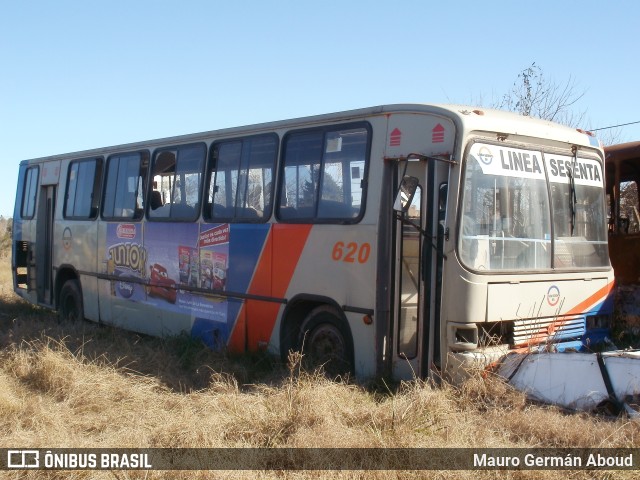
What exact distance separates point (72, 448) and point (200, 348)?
383 centimetres

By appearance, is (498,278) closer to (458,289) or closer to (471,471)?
(458,289)

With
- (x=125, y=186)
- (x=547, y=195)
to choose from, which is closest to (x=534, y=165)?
(x=547, y=195)

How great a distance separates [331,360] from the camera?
7.95m

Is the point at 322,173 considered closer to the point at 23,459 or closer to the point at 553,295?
the point at 553,295

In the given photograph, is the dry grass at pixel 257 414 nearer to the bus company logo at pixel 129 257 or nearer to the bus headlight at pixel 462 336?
the bus headlight at pixel 462 336

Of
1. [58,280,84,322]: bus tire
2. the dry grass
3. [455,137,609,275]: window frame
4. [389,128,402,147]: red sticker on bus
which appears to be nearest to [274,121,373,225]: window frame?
[389,128,402,147]: red sticker on bus

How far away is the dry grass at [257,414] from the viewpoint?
18.0ft

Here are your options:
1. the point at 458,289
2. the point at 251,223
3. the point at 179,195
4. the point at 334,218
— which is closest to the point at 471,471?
the point at 458,289

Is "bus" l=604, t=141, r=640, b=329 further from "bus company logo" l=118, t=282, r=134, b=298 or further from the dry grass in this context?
"bus company logo" l=118, t=282, r=134, b=298

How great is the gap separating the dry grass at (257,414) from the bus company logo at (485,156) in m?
1.98

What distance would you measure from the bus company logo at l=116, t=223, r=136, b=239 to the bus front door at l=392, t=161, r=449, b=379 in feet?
17.0

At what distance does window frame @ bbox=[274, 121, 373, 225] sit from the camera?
300 inches

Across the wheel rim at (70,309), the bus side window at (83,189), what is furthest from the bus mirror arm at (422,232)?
the wheel rim at (70,309)

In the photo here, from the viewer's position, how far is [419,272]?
720cm
